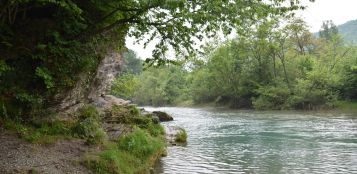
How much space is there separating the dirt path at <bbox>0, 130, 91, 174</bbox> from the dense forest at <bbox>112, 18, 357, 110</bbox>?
139 ft

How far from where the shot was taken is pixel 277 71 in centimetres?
7700

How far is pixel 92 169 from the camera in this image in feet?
42.9

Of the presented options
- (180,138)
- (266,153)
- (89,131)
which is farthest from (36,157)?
(180,138)

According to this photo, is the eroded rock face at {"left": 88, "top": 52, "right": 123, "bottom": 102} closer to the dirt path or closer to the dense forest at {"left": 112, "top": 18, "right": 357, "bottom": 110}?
the dirt path

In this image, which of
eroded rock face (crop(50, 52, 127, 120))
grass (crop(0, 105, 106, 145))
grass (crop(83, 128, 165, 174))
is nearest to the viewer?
grass (crop(83, 128, 165, 174))

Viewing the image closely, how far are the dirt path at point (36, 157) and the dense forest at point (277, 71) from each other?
42.4 metres

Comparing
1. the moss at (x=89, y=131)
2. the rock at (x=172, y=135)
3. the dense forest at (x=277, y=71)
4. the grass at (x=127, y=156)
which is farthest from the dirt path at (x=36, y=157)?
the dense forest at (x=277, y=71)

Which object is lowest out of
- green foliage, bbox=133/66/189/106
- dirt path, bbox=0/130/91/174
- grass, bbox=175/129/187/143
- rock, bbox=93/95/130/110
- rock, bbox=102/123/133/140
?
grass, bbox=175/129/187/143

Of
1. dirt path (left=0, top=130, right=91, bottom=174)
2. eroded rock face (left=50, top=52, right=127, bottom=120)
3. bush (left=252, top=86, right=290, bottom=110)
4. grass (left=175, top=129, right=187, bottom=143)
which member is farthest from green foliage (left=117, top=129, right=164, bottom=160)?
bush (left=252, top=86, right=290, bottom=110)

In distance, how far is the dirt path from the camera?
454 inches

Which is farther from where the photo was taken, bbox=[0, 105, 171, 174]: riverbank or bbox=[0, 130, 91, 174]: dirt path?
bbox=[0, 105, 171, 174]: riverbank

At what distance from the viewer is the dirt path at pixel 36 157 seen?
11.5m

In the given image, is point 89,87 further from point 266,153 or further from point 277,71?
point 277,71

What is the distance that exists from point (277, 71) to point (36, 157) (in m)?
69.1
